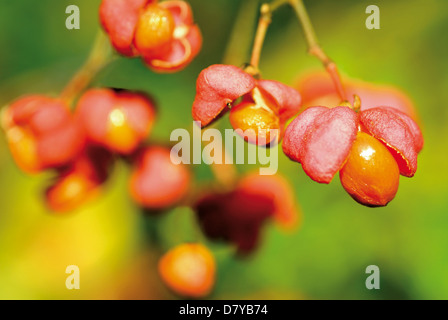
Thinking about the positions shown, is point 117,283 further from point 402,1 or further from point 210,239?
point 402,1

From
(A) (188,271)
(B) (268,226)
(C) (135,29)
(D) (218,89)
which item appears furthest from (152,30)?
(B) (268,226)

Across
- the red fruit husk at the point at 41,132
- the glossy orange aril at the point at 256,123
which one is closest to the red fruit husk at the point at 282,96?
the glossy orange aril at the point at 256,123

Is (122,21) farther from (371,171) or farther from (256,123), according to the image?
(371,171)

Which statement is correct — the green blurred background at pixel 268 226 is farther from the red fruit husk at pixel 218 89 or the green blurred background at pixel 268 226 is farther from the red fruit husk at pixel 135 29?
the red fruit husk at pixel 218 89

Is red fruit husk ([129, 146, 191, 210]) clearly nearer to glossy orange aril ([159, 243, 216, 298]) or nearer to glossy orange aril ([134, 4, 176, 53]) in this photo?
glossy orange aril ([159, 243, 216, 298])
